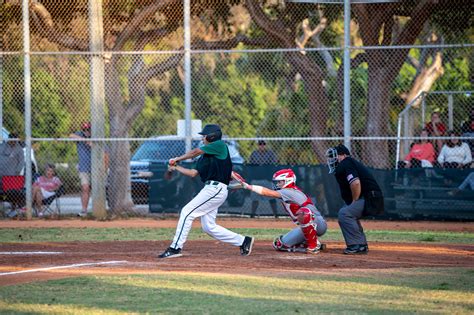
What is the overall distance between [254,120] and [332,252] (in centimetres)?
2353

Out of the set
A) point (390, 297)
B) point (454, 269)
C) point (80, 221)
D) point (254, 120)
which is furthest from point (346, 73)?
point (254, 120)

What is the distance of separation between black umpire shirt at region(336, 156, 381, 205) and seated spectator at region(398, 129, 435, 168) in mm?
6470

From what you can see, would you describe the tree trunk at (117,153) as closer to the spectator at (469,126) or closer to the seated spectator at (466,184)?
the seated spectator at (466,184)

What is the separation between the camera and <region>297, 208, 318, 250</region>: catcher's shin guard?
12.0m

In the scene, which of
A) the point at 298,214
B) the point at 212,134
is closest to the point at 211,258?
the point at 298,214

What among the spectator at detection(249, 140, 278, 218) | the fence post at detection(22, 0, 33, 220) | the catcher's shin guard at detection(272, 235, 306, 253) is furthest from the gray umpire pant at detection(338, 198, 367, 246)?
the fence post at detection(22, 0, 33, 220)

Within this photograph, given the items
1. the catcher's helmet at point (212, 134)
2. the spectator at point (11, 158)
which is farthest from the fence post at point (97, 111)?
the catcher's helmet at point (212, 134)

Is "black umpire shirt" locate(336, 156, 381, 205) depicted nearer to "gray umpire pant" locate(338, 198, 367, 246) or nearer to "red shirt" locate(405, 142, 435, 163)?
"gray umpire pant" locate(338, 198, 367, 246)

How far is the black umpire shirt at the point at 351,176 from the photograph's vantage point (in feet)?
39.1

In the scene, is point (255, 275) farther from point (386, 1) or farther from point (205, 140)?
point (386, 1)

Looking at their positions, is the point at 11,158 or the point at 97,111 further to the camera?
the point at 11,158

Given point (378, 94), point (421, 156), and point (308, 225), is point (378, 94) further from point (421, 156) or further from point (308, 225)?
point (308, 225)

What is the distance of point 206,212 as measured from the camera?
11.6 metres

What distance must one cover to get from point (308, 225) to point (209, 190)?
1.55 metres
